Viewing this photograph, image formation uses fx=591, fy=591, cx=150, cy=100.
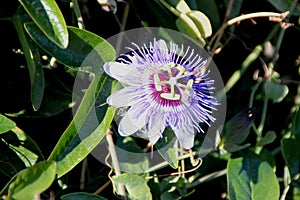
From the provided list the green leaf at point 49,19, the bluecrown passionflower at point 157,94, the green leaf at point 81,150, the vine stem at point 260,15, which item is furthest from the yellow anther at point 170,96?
the vine stem at point 260,15

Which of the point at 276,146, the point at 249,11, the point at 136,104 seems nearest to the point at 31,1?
the point at 136,104

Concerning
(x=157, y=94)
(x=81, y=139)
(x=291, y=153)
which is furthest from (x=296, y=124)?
(x=81, y=139)

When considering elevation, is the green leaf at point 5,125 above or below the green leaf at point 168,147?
above

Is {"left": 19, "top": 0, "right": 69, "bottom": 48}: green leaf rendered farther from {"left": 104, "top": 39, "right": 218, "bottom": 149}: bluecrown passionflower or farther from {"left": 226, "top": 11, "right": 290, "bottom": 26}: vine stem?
{"left": 226, "top": 11, "right": 290, "bottom": 26}: vine stem

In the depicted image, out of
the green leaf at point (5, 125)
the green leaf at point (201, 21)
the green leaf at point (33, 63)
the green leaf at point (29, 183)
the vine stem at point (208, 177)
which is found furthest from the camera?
the vine stem at point (208, 177)

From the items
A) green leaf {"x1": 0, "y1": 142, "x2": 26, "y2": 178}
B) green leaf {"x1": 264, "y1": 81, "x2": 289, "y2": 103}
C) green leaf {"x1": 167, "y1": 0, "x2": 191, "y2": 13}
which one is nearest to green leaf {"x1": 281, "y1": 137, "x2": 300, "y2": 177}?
green leaf {"x1": 264, "y1": 81, "x2": 289, "y2": 103}

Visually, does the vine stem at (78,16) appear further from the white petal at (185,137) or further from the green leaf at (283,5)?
the green leaf at (283,5)
